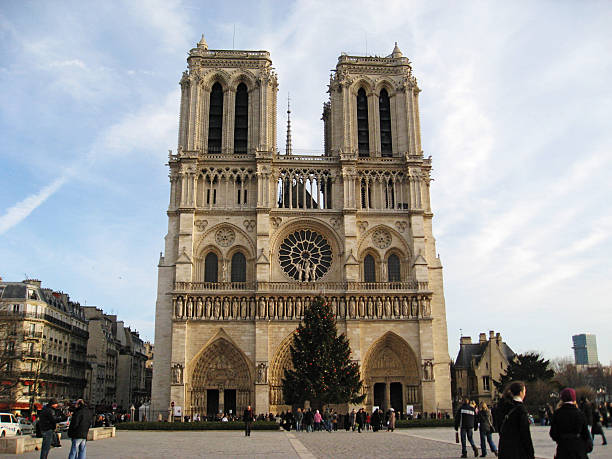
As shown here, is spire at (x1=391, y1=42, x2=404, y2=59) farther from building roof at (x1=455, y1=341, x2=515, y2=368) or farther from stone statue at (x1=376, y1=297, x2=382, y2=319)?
building roof at (x1=455, y1=341, x2=515, y2=368)

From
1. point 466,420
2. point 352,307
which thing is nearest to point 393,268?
point 352,307

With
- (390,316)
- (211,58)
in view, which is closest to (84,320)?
(211,58)

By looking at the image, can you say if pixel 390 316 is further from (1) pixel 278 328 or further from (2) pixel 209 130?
(2) pixel 209 130

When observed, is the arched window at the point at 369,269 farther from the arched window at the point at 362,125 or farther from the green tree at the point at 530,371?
the green tree at the point at 530,371

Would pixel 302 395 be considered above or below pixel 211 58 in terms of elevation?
below

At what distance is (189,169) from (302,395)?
1735 cm

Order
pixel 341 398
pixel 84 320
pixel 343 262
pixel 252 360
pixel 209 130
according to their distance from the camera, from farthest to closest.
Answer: pixel 84 320 < pixel 209 130 < pixel 343 262 < pixel 252 360 < pixel 341 398

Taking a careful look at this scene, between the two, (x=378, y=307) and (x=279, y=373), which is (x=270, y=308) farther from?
(x=378, y=307)

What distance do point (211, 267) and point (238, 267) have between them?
69.9 inches

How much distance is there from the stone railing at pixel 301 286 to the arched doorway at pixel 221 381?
3422mm

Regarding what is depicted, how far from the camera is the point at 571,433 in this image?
6.75m

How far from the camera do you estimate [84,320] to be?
56.6 meters

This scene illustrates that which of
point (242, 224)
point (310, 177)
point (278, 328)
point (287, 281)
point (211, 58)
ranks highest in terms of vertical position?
point (211, 58)

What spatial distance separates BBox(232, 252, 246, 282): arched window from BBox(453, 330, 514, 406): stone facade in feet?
71.2
